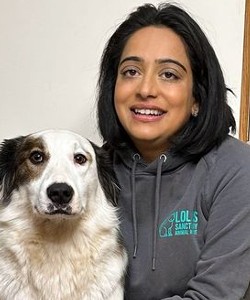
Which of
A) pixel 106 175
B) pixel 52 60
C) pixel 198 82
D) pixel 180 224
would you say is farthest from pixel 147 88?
pixel 52 60

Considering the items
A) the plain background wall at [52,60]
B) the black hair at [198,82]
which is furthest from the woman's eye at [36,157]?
the plain background wall at [52,60]

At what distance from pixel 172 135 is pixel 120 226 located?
33 cm

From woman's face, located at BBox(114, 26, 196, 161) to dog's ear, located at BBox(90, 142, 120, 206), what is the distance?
0.38 feet

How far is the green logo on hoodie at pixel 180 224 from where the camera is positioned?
138 cm

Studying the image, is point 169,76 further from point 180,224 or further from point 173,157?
point 180,224

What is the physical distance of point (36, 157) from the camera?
1.39 meters

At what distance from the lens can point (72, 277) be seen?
4.52ft

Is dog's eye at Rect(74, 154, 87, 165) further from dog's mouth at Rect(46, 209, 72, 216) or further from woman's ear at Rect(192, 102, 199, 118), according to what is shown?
woman's ear at Rect(192, 102, 199, 118)

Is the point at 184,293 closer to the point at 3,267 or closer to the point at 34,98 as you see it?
the point at 3,267

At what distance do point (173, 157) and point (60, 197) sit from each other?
422 millimetres

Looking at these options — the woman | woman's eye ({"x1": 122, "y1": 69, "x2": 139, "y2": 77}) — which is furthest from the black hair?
woman's eye ({"x1": 122, "y1": 69, "x2": 139, "y2": 77})

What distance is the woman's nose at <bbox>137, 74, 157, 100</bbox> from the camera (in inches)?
56.5

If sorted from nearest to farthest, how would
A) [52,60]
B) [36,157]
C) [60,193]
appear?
[60,193] → [36,157] → [52,60]

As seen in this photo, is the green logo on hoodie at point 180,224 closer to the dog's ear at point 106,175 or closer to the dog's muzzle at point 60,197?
the dog's ear at point 106,175
